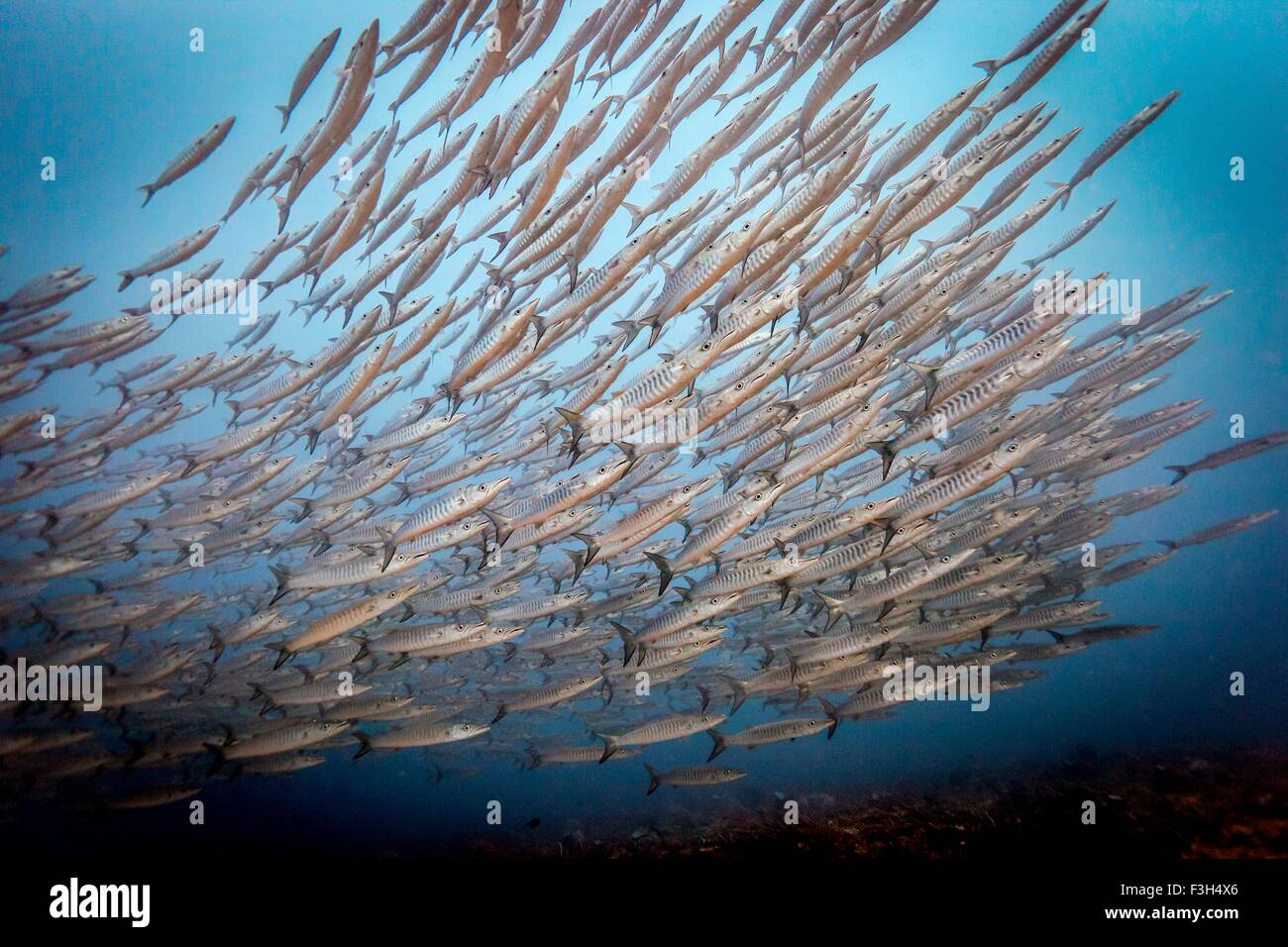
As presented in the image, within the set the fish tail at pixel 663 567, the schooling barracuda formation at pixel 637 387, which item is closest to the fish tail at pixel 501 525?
the schooling barracuda formation at pixel 637 387

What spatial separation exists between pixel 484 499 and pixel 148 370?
622 centimetres

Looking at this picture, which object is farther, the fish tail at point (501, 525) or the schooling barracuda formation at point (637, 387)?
the fish tail at point (501, 525)

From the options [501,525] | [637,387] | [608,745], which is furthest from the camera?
[608,745]

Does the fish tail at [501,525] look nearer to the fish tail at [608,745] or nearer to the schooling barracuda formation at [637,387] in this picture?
the schooling barracuda formation at [637,387]

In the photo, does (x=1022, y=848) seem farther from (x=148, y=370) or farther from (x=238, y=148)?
(x=238, y=148)

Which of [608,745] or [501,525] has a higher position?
[501,525]

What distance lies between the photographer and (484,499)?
4.21m

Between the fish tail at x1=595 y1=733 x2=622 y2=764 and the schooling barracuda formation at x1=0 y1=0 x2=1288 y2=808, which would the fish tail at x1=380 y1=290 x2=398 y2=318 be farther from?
the fish tail at x1=595 y1=733 x2=622 y2=764

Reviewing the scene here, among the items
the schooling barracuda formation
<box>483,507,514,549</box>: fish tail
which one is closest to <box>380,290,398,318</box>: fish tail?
the schooling barracuda formation

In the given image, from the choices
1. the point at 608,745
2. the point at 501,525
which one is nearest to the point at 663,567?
the point at 501,525

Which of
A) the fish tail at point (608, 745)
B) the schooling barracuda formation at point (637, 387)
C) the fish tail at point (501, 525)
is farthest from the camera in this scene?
the fish tail at point (608, 745)

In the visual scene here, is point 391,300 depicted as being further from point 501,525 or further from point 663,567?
point 663,567

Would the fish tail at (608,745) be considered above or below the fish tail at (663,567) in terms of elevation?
below
